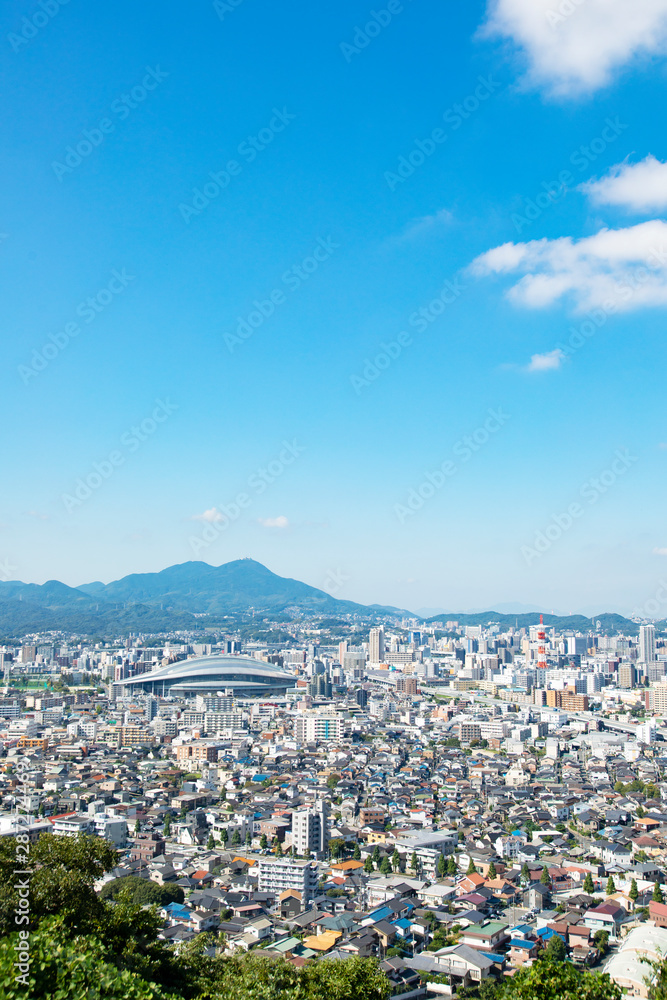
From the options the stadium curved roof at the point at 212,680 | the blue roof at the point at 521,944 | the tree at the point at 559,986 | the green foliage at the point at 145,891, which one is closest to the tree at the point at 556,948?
the blue roof at the point at 521,944

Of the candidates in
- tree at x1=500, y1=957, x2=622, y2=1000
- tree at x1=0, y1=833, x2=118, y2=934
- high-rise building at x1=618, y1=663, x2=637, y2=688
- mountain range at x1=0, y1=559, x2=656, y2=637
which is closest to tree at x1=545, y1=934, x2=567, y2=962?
tree at x1=500, y1=957, x2=622, y2=1000

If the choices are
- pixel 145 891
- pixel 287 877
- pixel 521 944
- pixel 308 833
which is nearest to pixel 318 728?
pixel 308 833

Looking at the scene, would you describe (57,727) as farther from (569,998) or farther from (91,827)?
(569,998)

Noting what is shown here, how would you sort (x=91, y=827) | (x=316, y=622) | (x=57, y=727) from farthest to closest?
(x=316, y=622) < (x=57, y=727) < (x=91, y=827)

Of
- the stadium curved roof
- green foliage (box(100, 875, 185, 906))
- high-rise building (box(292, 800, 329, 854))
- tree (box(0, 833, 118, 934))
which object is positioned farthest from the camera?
the stadium curved roof

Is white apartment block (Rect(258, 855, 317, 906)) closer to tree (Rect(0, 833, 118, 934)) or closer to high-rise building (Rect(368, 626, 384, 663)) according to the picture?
tree (Rect(0, 833, 118, 934))

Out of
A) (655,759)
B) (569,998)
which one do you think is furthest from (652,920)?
(655,759)
